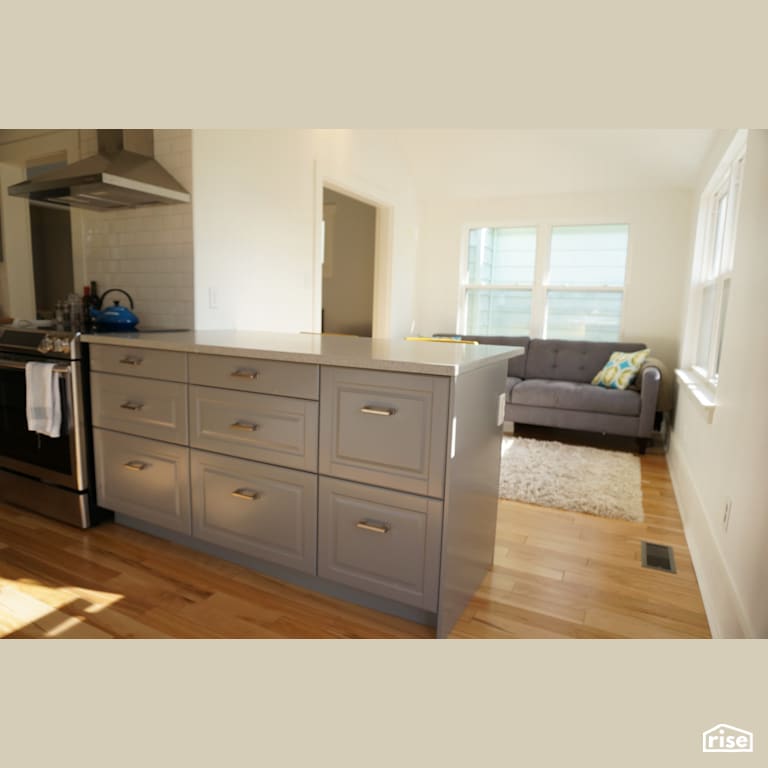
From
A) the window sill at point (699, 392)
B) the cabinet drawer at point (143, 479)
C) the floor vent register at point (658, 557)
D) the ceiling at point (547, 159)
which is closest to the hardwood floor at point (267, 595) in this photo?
the floor vent register at point (658, 557)

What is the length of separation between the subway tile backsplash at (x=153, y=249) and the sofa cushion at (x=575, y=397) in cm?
282

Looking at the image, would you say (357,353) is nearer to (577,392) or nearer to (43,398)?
(43,398)

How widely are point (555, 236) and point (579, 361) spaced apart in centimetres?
132

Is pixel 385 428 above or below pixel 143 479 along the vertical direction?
above

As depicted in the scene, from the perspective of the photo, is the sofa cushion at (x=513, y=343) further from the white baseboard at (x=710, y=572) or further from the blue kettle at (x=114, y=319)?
the blue kettle at (x=114, y=319)

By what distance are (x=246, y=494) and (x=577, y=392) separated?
3.22 metres

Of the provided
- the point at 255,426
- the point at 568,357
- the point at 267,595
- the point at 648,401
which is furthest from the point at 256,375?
the point at 568,357

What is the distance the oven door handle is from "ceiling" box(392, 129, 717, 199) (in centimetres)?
354

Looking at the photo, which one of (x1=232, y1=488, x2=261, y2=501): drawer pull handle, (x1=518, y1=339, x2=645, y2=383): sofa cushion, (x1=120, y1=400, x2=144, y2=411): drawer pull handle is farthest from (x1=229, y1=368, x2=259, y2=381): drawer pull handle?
(x1=518, y1=339, x2=645, y2=383): sofa cushion

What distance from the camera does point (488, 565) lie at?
219 centimetres

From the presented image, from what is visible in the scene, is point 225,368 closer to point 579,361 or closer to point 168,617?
point 168,617

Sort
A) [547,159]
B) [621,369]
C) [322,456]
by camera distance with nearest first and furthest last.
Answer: [322,456] → [621,369] → [547,159]

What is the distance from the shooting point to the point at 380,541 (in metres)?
1.75
